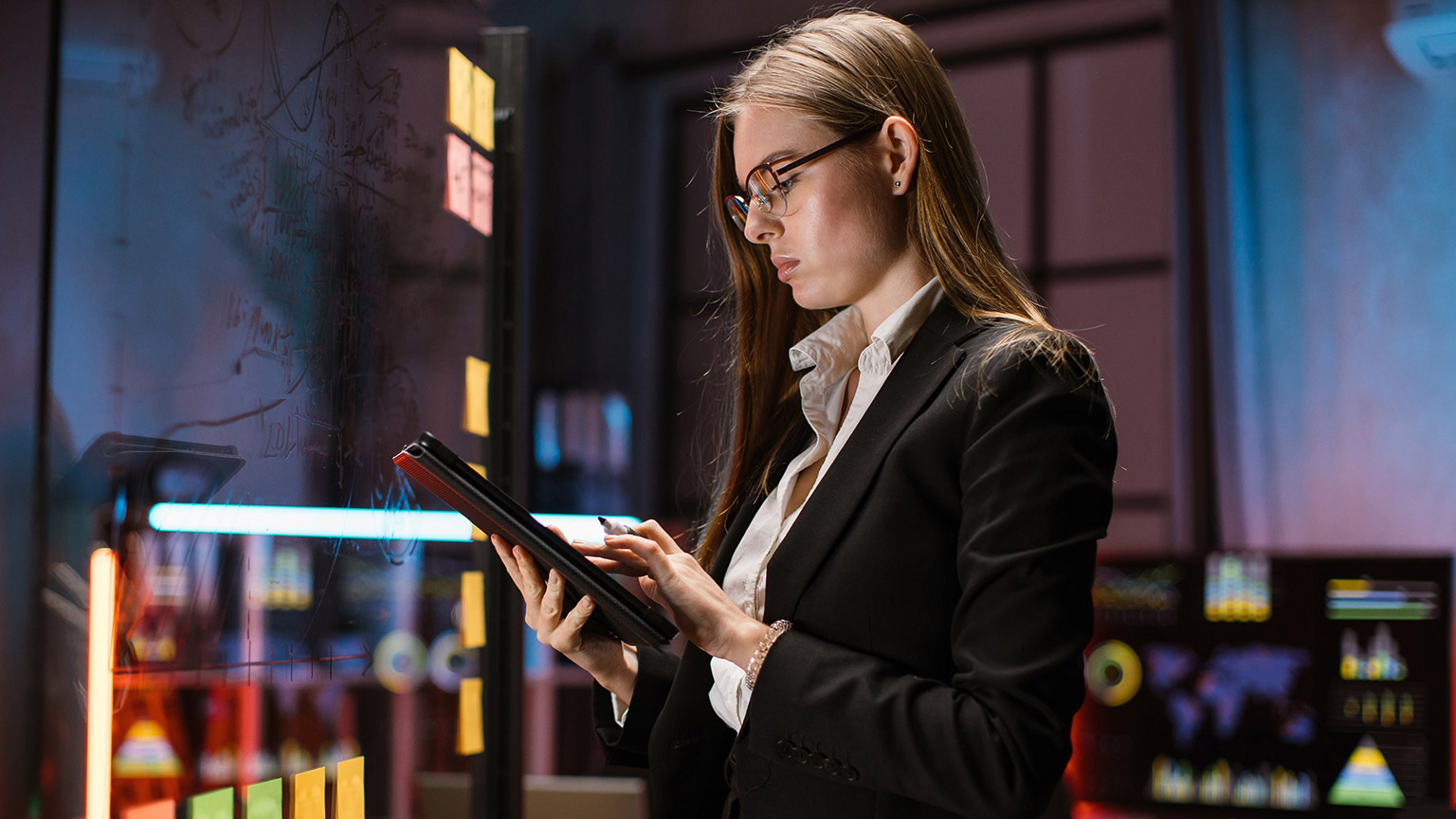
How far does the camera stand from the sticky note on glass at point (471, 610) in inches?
66.4

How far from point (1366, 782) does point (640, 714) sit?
2744 millimetres

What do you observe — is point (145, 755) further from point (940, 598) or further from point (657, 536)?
point (940, 598)

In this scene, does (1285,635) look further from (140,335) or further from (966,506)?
(140,335)

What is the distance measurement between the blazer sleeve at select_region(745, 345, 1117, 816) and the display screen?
2.68m

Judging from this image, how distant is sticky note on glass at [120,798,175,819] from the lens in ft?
2.93

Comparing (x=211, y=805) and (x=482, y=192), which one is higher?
(x=482, y=192)

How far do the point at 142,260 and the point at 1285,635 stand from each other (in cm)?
327

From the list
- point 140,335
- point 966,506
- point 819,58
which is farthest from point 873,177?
point 140,335

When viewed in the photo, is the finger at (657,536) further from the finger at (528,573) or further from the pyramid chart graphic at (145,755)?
the pyramid chart graphic at (145,755)

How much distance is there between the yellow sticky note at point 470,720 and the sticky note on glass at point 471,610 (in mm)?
60

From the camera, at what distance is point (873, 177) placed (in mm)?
1132

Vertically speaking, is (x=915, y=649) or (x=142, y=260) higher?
(x=142, y=260)

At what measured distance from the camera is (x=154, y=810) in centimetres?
92

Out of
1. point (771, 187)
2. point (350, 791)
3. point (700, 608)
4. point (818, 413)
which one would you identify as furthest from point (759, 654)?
point (350, 791)
